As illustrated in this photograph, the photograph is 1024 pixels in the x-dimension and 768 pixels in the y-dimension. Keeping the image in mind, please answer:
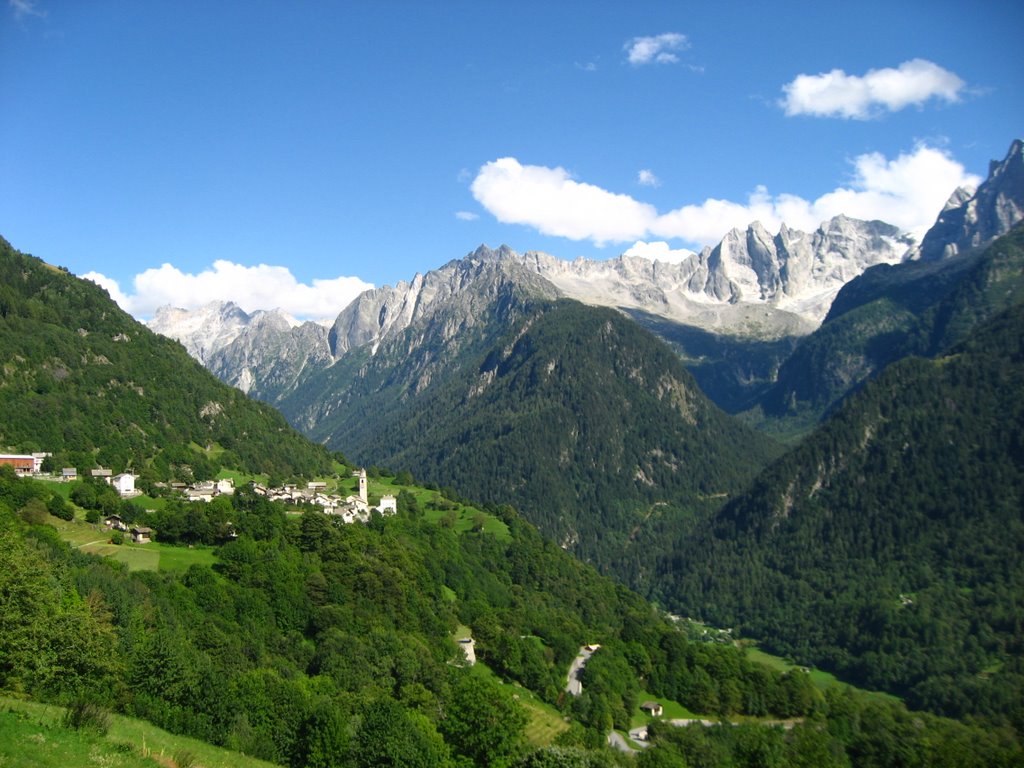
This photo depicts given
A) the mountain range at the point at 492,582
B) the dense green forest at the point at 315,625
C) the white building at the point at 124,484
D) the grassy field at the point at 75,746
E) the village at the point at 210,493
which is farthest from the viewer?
the white building at the point at 124,484

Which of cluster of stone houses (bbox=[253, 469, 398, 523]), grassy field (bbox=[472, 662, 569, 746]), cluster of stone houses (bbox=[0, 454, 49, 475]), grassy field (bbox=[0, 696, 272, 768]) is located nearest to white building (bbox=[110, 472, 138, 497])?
cluster of stone houses (bbox=[0, 454, 49, 475])

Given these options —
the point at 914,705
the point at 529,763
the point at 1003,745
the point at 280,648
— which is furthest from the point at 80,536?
the point at 914,705

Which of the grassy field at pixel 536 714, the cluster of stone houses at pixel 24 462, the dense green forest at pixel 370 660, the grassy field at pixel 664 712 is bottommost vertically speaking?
the grassy field at pixel 664 712

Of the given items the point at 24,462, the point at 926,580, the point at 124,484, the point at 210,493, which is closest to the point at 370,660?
the point at 210,493

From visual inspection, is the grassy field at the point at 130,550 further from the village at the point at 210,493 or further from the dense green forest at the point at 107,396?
the dense green forest at the point at 107,396

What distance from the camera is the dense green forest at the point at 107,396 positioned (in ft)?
402

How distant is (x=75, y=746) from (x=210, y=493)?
92.5m

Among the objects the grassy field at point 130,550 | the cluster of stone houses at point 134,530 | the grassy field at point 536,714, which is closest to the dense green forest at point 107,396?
the cluster of stone houses at point 134,530

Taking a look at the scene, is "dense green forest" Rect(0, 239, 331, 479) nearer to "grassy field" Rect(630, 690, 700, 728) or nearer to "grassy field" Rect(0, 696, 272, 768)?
"grassy field" Rect(630, 690, 700, 728)

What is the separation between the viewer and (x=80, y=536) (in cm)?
8356

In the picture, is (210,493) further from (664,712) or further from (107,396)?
(664,712)

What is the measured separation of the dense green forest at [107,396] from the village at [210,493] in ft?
15.3

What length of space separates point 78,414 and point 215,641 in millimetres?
81000

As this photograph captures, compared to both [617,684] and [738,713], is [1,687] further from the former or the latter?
[738,713]
